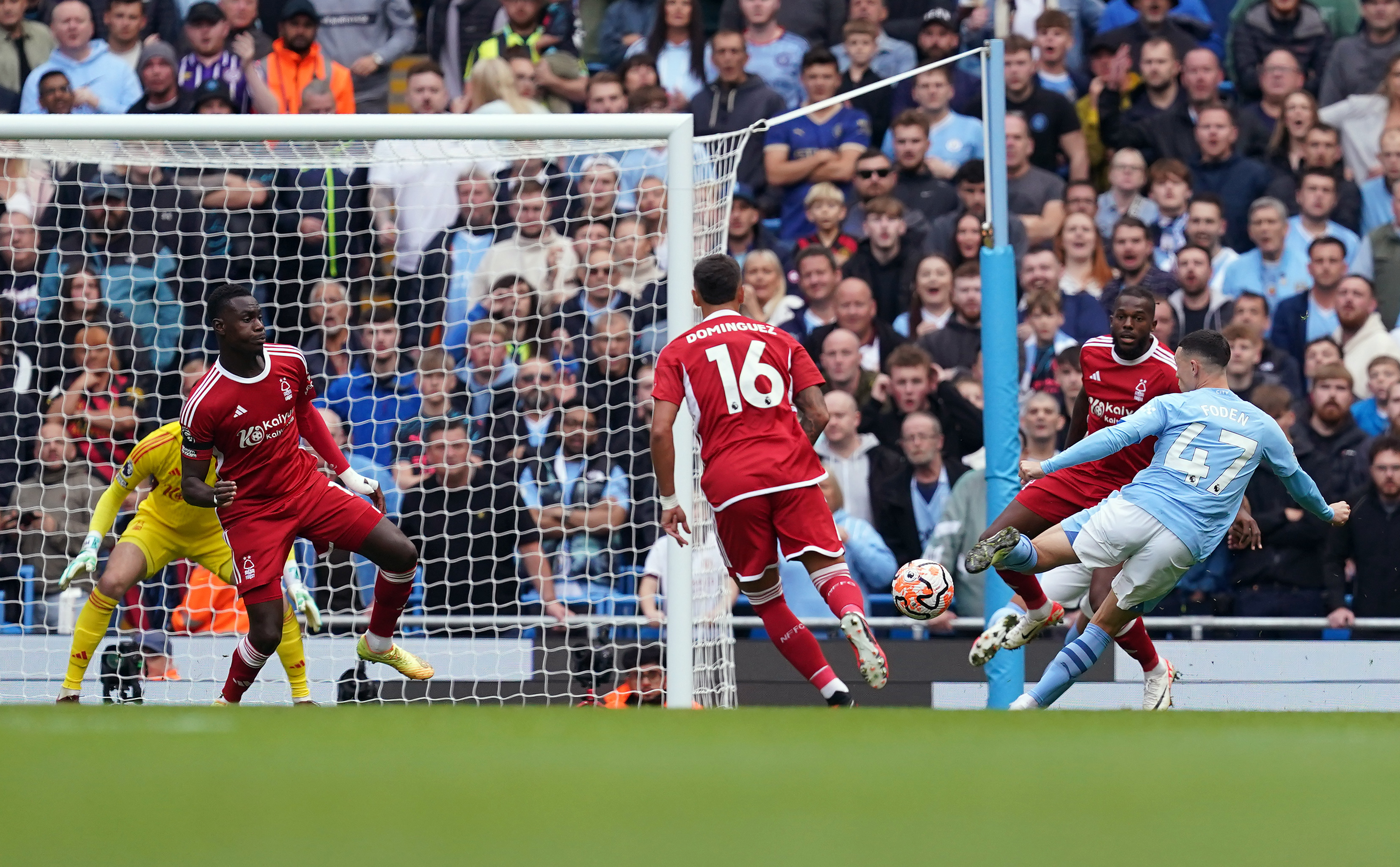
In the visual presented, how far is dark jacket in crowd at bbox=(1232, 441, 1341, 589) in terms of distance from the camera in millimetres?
8180

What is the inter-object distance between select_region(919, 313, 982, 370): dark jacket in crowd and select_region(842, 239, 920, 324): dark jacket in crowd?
1.10ft

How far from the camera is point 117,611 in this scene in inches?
351


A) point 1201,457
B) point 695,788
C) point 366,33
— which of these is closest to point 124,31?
point 366,33

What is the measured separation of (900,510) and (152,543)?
A: 12.9 feet

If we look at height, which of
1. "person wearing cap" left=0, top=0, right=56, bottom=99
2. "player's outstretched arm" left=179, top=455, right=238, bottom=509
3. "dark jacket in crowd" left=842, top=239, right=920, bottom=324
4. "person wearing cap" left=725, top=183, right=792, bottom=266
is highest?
"person wearing cap" left=0, top=0, right=56, bottom=99

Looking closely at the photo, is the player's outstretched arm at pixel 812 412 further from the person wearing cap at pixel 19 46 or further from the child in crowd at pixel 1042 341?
the person wearing cap at pixel 19 46

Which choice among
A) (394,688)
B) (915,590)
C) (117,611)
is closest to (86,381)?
(117,611)

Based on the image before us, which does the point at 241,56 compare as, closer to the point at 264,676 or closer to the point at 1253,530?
the point at 264,676

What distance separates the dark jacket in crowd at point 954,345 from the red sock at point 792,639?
3075 mm

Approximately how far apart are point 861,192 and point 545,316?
8.19ft

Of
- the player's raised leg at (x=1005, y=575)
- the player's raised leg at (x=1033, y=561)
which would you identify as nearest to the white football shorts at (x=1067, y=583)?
the player's raised leg at (x=1005, y=575)

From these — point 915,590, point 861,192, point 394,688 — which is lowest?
point 394,688

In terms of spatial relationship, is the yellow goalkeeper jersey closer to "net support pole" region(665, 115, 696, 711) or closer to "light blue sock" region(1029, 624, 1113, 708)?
"net support pole" region(665, 115, 696, 711)

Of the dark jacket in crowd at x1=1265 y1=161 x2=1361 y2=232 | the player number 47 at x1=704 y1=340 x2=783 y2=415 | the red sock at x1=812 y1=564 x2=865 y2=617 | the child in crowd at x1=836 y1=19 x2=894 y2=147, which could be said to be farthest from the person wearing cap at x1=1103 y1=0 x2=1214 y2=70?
the red sock at x1=812 y1=564 x2=865 y2=617
